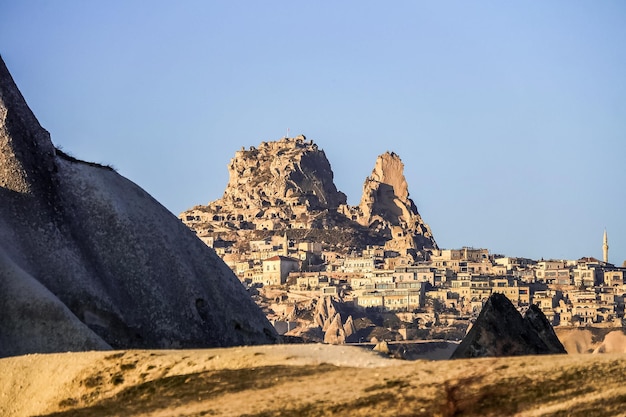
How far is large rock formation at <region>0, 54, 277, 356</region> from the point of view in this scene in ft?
68.9

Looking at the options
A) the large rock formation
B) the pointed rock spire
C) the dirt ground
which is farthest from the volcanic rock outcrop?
the pointed rock spire

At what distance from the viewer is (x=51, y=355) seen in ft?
56.5

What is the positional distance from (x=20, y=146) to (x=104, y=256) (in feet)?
6.31

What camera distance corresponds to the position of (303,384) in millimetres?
14812

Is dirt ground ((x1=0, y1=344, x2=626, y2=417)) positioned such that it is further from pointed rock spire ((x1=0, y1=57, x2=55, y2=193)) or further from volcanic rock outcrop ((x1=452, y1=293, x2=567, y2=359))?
pointed rock spire ((x1=0, y1=57, x2=55, y2=193))

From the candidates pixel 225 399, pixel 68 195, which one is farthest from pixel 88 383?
pixel 68 195

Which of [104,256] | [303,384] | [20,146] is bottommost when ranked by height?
[303,384]

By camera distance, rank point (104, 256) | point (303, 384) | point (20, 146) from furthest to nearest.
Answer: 1. point (20, 146)
2. point (104, 256)
3. point (303, 384)

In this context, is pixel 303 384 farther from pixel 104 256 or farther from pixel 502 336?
pixel 104 256

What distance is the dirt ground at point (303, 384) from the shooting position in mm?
13812

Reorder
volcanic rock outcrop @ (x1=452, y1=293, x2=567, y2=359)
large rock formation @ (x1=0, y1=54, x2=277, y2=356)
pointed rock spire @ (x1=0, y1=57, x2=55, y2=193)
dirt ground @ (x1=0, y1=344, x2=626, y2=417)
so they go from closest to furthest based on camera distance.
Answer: dirt ground @ (x1=0, y1=344, x2=626, y2=417)
volcanic rock outcrop @ (x1=452, y1=293, x2=567, y2=359)
large rock formation @ (x1=0, y1=54, x2=277, y2=356)
pointed rock spire @ (x1=0, y1=57, x2=55, y2=193)

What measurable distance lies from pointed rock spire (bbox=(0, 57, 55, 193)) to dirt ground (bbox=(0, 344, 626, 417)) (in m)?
5.19

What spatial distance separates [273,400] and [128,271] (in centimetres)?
752

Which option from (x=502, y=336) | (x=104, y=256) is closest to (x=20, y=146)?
(x=104, y=256)
